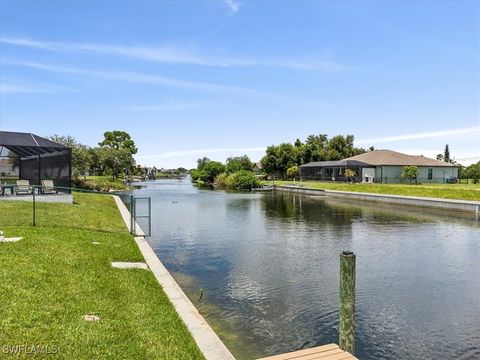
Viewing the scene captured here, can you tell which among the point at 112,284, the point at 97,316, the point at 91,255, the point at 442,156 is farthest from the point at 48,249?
the point at 442,156

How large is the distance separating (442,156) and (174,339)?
12361cm

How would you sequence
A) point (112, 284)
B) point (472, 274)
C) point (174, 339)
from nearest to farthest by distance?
point (174, 339) → point (112, 284) → point (472, 274)

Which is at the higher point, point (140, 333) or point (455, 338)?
point (140, 333)

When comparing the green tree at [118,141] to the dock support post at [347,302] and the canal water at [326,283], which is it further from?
the dock support post at [347,302]

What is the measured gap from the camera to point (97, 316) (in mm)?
6105

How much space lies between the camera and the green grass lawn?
5.10 metres

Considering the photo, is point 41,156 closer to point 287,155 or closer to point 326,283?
point 326,283

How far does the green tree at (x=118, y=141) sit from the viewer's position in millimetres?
119062

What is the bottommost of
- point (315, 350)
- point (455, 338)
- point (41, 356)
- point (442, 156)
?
point (455, 338)

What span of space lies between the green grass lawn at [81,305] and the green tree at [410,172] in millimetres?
58077

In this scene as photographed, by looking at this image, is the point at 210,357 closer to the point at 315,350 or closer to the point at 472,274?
the point at 315,350

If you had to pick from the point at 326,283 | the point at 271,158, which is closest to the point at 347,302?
the point at 326,283

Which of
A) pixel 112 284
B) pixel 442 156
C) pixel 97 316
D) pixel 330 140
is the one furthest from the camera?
pixel 442 156

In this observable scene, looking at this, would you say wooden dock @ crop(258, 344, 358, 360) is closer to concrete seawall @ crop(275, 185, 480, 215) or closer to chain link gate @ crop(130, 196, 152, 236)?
chain link gate @ crop(130, 196, 152, 236)
